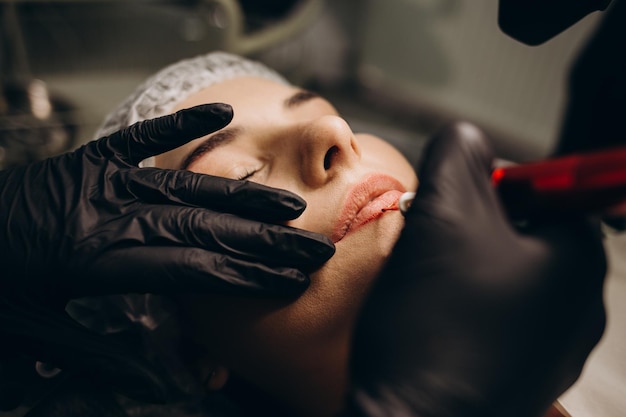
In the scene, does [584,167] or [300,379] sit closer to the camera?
[584,167]

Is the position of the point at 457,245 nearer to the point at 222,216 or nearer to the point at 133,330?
the point at 222,216

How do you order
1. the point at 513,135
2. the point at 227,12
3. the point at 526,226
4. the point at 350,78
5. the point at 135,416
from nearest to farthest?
the point at 526,226 → the point at 135,416 → the point at 227,12 → the point at 513,135 → the point at 350,78

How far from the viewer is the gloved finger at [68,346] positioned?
0.81 meters

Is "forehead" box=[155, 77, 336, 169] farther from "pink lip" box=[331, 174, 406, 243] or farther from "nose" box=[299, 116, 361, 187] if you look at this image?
"pink lip" box=[331, 174, 406, 243]

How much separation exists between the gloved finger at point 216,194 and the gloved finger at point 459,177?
0.25 m

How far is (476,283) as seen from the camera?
567 mm

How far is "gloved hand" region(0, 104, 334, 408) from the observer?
30.2 inches

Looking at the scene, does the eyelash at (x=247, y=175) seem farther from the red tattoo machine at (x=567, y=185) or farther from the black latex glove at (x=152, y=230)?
the red tattoo machine at (x=567, y=185)

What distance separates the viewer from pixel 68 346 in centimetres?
81

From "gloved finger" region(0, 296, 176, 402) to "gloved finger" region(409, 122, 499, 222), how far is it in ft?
1.97

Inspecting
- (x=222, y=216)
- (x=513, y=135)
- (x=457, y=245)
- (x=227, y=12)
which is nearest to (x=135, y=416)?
(x=222, y=216)

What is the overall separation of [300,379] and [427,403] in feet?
1.08

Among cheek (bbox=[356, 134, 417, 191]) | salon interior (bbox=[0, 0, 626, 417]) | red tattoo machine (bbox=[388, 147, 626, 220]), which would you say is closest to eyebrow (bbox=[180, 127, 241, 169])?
cheek (bbox=[356, 134, 417, 191])

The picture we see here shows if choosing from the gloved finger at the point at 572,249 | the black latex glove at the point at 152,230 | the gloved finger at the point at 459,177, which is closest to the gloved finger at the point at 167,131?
the black latex glove at the point at 152,230
